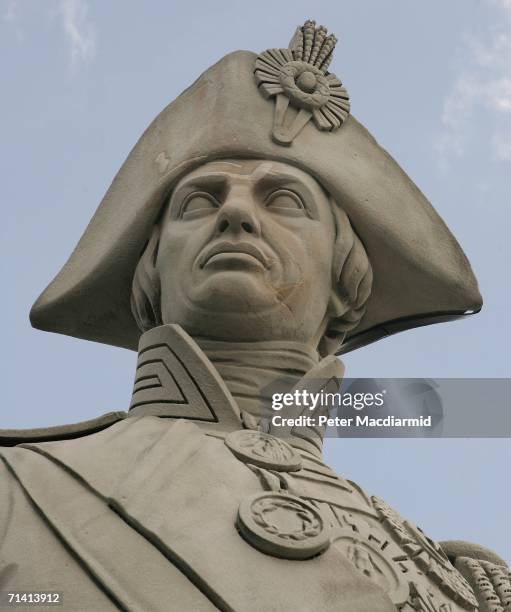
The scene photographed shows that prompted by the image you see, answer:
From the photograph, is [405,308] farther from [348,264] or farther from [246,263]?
[246,263]

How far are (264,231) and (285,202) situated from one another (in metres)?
0.27

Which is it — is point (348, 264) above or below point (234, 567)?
above

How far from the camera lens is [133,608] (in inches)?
205

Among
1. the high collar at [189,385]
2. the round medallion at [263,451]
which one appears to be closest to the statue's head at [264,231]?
the high collar at [189,385]

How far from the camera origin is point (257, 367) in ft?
23.2

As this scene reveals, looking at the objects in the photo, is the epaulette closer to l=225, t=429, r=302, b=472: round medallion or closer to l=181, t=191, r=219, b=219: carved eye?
l=225, t=429, r=302, b=472: round medallion

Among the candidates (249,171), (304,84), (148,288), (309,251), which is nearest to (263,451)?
(309,251)

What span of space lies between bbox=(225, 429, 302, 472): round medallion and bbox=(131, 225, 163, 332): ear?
1.26m

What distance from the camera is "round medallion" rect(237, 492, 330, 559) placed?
5.57 meters

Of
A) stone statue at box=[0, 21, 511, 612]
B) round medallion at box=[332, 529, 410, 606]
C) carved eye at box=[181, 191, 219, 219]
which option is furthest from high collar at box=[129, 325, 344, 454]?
round medallion at box=[332, 529, 410, 606]

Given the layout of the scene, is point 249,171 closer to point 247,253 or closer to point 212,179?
point 212,179

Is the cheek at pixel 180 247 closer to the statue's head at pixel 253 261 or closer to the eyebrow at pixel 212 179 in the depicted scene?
the statue's head at pixel 253 261

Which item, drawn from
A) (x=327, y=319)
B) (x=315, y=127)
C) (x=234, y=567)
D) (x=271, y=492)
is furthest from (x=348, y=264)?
(x=234, y=567)

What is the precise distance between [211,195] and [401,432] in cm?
143
